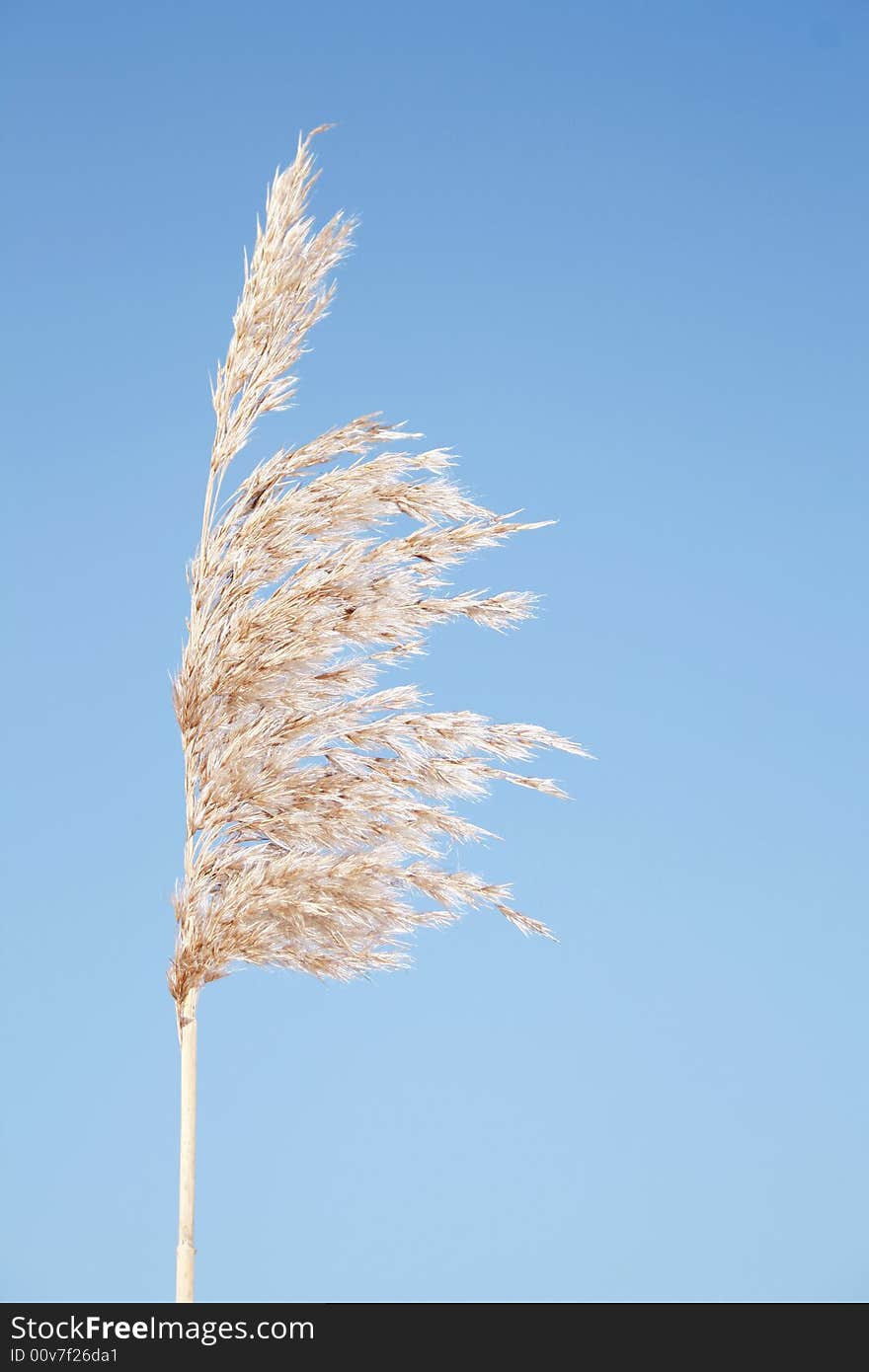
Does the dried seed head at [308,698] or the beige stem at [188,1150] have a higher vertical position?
the dried seed head at [308,698]

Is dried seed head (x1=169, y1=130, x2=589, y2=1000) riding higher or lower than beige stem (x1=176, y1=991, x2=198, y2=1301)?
higher

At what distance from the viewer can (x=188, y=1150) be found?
3.02 meters

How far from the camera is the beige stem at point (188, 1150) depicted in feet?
9.71

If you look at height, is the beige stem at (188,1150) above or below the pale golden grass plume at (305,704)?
below

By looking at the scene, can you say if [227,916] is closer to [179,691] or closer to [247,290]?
[179,691]

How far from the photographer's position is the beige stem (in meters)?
2.96

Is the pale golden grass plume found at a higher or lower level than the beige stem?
higher

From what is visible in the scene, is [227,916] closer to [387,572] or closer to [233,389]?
[387,572]

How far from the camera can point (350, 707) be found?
3186 millimetres
